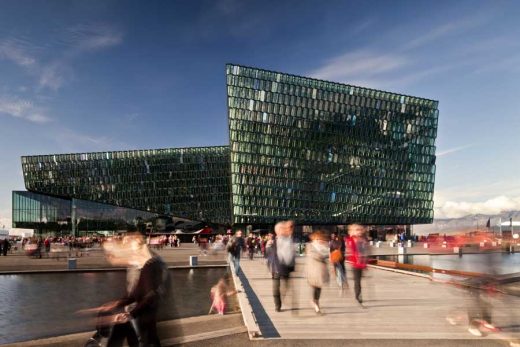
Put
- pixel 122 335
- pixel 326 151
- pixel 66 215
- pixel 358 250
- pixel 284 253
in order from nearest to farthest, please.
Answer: pixel 122 335
pixel 284 253
pixel 358 250
pixel 326 151
pixel 66 215

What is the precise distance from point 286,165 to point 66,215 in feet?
184

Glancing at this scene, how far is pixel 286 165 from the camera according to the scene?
303 ft

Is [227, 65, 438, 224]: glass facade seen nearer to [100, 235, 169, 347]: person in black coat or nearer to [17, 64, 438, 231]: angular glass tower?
[17, 64, 438, 231]: angular glass tower

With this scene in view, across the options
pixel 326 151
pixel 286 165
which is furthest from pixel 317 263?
pixel 326 151

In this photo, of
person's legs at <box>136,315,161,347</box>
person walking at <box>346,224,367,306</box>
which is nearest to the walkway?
person walking at <box>346,224,367,306</box>

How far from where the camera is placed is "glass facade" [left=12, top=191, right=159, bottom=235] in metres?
111

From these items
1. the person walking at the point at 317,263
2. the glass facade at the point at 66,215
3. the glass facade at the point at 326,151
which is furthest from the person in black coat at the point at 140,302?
the glass facade at the point at 66,215

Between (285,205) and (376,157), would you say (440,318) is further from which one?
(376,157)

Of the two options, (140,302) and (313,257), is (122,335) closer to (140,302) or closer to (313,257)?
(140,302)

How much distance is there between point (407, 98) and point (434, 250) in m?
64.1

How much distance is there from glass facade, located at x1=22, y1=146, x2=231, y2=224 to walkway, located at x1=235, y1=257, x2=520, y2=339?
90037 millimetres

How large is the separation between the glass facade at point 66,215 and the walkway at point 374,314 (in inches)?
3871

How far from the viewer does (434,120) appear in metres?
108

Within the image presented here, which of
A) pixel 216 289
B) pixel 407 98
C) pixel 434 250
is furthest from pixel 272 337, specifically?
pixel 407 98
